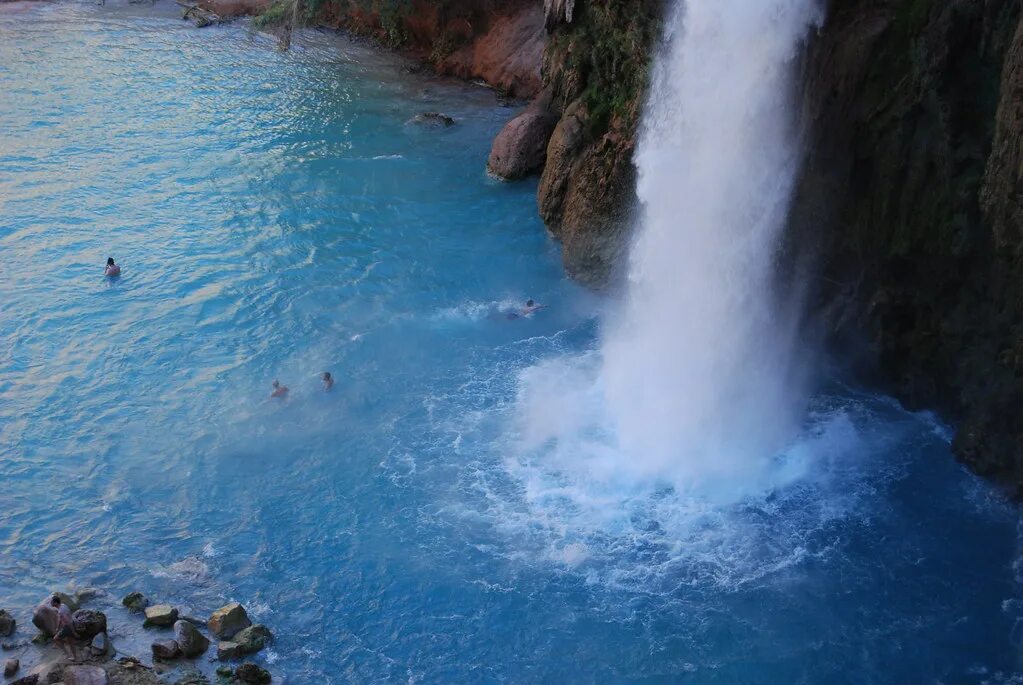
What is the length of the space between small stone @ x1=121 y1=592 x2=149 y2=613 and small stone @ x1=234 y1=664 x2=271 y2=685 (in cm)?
233

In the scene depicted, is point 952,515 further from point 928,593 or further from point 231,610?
point 231,610

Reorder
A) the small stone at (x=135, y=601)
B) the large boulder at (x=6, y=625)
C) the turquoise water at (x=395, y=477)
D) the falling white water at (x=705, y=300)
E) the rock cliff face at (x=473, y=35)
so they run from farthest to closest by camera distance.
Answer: the rock cliff face at (x=473, y=35) → the falling white water at (x=705, y=300) → the small stone at (x=135, y=601) → the turquoise water at (x=395, y=477) → the large boulder at (x=6, y=625)

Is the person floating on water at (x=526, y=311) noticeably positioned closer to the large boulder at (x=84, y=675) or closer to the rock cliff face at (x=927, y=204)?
the rock cliff face at (x=927, y=204)

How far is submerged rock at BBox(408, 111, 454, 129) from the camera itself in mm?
32406

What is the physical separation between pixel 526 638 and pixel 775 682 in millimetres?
3764

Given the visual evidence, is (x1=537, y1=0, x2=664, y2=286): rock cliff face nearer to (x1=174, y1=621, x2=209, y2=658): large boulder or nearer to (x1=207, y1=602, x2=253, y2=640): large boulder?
(x1=207, y1=602, x2=253, y2=640): large boulder

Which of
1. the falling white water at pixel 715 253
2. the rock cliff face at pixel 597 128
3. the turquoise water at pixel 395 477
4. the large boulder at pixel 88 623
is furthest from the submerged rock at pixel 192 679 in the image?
the rock cliff face at pixel 597 128

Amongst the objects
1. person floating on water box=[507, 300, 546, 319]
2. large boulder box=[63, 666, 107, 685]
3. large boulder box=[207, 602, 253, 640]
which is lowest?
large boulder box=[63, 666, 107, 685]

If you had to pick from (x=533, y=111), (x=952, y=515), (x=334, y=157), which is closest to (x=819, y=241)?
(x=952, y=515)

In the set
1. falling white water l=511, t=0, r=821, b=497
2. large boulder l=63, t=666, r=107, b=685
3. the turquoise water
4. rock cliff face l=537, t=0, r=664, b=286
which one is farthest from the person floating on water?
large boulder l=63, t=666, r=107, b=685

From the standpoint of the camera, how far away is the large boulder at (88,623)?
48.0ft

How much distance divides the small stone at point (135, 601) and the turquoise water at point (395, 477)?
20cm

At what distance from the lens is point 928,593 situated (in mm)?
15656

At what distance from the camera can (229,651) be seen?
14.4m
